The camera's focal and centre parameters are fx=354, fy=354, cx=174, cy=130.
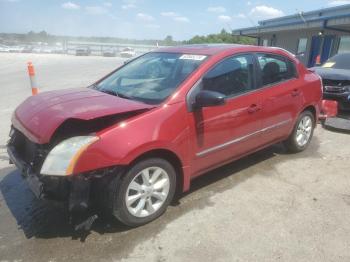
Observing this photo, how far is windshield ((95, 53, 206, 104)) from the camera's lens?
371 cm

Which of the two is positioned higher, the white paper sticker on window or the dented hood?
the white paper sticker on window

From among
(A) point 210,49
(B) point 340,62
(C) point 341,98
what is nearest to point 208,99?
(A) point 210,49

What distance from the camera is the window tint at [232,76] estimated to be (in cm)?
388

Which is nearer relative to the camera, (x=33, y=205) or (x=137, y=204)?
(x=137, y=204)

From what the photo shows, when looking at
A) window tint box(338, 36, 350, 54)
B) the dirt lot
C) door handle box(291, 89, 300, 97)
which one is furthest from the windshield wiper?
window tint box(338, 36, 350, 54)

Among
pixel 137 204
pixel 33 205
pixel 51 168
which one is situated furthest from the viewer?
pixel 33 205

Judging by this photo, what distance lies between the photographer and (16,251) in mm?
3035

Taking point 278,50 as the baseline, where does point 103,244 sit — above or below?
below

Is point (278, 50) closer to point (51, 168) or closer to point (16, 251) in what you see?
point (51, 168)

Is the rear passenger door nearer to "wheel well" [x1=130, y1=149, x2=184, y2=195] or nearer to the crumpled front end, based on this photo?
"wheel well" [x1=130, y1=149, x2=184, y2=195]

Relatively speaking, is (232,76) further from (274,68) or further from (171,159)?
Answer: (171,159)

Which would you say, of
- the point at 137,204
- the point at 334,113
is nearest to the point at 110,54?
the point at 334,113

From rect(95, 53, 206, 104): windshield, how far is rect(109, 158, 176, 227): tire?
2.28ft

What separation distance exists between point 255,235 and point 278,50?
9.28 feet
